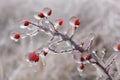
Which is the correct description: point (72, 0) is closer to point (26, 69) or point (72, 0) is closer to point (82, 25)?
point (82, 25)

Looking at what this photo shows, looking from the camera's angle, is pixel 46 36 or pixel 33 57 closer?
pixel 33 57

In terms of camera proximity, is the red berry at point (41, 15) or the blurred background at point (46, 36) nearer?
the red berry at point (41, 15)

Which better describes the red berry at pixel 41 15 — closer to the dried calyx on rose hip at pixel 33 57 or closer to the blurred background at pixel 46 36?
the dried calyx on rose hip at pixel 33 57

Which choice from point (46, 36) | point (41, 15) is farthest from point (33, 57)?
point (46, 36)

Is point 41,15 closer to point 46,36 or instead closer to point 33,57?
point 33,57

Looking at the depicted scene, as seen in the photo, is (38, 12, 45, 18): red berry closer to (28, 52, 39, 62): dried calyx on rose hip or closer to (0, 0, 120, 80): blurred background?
(28, 52, 39, 62): dried calyx on rose hip

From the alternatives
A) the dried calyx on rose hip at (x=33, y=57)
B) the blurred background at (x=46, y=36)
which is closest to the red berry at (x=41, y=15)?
the dried calyx on rose hip at (x=33, y=57)

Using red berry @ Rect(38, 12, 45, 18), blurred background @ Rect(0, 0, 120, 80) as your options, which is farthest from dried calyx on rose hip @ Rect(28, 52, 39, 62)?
blurred background @ Rect(0, 0, 120, 80)

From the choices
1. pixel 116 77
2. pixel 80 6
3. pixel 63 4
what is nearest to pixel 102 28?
pixel 80 6
